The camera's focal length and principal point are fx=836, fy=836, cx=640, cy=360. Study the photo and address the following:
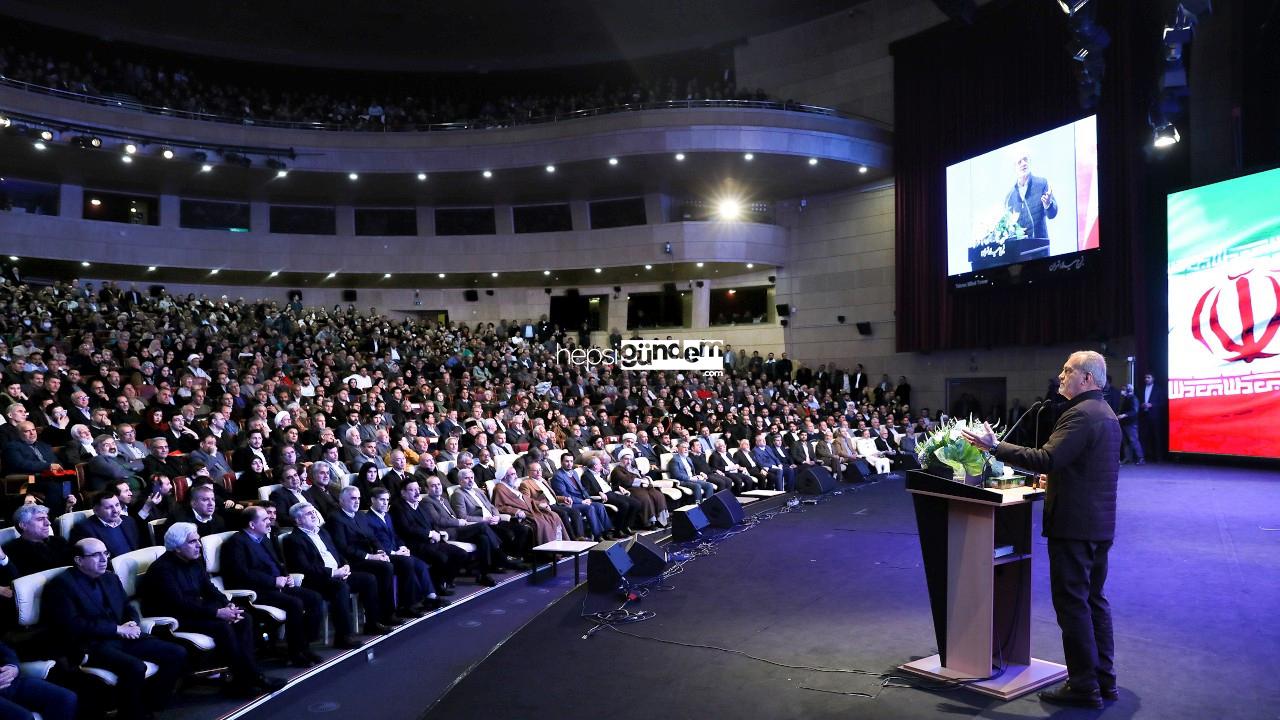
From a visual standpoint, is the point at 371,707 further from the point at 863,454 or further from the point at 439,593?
the point at 863,454

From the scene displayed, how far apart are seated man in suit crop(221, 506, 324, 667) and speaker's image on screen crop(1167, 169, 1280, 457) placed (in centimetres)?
1164

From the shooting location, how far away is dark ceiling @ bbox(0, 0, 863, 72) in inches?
802

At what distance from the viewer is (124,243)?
19.3m

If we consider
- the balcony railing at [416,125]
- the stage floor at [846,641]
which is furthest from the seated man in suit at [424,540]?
the balcony railing at [416,125]

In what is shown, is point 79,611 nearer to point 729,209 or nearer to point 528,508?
point 528,508

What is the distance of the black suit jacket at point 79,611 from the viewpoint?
394 centimetres

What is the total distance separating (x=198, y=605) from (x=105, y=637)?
1.51ft

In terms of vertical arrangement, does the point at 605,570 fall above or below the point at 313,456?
below

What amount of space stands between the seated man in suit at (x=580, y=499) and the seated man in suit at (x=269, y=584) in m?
3.54

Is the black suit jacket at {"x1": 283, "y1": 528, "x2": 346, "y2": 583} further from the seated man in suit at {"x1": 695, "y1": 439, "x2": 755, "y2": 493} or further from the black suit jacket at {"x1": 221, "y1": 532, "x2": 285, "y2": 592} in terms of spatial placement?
the seated man in suit at {"x1": 695, "y1": 439, "x2": 755, "y2": 493}

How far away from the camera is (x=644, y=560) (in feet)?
20.1

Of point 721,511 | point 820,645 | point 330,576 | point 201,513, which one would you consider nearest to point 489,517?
point 330,576

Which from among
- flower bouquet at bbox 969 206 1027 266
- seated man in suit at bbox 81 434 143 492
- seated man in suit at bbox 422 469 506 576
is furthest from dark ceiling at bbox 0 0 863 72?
seated man in suit at bbox 422 469 506 576

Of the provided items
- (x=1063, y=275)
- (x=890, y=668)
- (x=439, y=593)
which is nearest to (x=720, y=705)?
(x=890, y=668)
